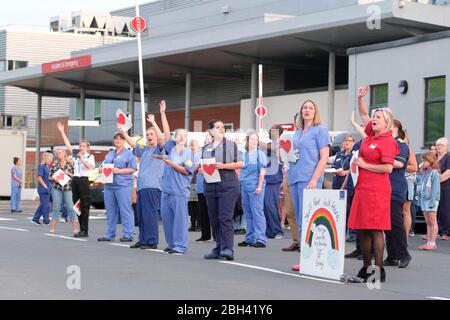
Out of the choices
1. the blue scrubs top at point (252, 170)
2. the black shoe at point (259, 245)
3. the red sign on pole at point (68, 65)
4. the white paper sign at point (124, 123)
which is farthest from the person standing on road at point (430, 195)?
the red sign on pole at point (68, 65)

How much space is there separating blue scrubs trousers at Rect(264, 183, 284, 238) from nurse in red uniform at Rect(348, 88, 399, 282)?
7380 millimetres

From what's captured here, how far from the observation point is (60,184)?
772 inches

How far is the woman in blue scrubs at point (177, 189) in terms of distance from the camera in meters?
14.5

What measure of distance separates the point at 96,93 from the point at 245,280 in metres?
47.2

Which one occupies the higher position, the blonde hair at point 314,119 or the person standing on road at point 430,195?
the blonde hair at point 314,119

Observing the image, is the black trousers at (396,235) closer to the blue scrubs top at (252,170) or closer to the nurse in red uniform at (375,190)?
the nurse in red uniform at (375,190)

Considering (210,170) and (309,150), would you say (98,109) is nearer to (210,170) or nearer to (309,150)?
(210,170)

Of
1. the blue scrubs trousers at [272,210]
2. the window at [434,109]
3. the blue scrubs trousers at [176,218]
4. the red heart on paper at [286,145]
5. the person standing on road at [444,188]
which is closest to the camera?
the red heart on paper at [286,145]

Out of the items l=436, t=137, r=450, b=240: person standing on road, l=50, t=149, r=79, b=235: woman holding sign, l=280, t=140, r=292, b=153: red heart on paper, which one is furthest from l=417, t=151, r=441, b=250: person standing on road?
l=50, t=149, r=79, b=235: woman holding sign

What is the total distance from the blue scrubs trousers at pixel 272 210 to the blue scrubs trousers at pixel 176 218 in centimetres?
424

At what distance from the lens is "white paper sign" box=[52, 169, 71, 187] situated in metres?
19.6

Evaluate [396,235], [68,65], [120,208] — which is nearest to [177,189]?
[120,208]

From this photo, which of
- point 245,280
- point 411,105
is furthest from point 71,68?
point 245,280
